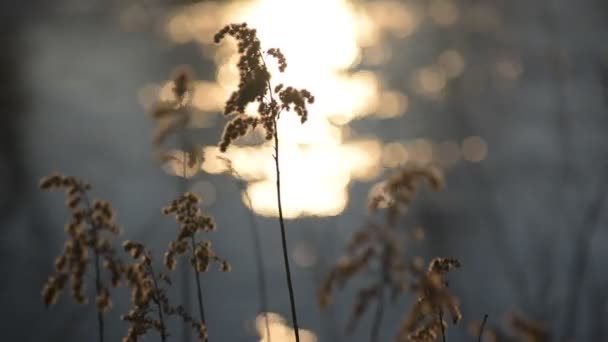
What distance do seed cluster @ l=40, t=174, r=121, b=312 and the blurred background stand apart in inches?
19.5

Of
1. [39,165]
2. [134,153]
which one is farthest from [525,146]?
[39,165]

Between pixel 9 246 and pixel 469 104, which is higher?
pixel 469 104

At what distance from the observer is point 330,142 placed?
17266 millimetres

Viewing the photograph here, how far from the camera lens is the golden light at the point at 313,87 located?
15.1 m

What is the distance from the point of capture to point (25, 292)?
12047mm

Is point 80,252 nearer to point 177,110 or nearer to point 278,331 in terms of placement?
point 177,110

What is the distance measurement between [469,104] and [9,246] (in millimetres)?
7661

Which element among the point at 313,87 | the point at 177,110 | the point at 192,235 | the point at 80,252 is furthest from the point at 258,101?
the point at 313,87

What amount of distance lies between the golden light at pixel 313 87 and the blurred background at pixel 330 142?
0.05 meters

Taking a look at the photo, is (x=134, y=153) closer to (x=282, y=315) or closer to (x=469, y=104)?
(x=469, y=104)

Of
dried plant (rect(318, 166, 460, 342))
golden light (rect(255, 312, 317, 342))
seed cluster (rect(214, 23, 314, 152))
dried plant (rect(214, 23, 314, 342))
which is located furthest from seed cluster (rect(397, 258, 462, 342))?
golden light (rect(255, 312, 317, 342))

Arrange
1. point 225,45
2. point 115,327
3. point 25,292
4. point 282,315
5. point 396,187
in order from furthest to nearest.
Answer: point 225,45
point 25,292
point 282,315
point 115,327
point 396,187

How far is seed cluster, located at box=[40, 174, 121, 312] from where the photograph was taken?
4102 mm

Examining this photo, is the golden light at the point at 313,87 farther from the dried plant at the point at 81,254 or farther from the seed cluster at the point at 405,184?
the seed cluster at the point at 405,184
